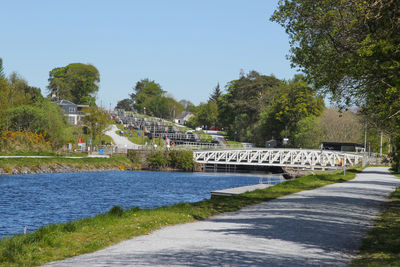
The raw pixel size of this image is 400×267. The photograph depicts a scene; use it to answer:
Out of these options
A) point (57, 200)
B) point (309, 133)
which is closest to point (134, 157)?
point (309, 133)

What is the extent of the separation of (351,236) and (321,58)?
1010 cm

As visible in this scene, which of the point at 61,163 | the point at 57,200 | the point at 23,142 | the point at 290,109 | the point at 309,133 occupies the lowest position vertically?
the point at 57,200

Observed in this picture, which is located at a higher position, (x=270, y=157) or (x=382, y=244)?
(x=270, y=157)

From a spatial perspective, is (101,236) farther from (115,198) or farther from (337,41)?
(115,198)

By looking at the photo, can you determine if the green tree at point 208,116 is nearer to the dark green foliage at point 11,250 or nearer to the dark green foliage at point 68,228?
the dark green foliage at point 68,228

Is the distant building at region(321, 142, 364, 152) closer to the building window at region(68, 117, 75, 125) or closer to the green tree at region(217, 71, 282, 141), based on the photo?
the green tree at region(217, 71, 282, 141)

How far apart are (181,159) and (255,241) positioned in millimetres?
77879

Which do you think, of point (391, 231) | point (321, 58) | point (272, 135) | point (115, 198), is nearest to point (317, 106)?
point (272, 135)

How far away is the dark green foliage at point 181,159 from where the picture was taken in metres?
90.0

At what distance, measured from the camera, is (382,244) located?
1298 cm

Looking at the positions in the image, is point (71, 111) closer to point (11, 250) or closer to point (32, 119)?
point (32, 119)

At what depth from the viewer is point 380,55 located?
13.3 meters

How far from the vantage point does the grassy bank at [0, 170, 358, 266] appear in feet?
34.5

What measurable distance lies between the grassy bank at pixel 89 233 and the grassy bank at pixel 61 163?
4464 cm
